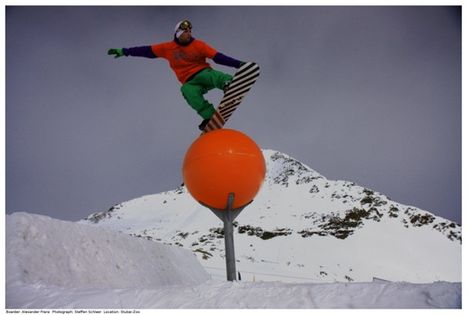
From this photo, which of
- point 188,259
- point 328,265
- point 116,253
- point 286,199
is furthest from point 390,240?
point 116,253

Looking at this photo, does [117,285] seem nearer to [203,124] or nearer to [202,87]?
[203,124]

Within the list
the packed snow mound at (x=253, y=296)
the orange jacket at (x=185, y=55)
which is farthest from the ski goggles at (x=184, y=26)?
the packed snow mound at (x=253, y=296)

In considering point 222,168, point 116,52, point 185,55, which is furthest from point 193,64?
point 222,168

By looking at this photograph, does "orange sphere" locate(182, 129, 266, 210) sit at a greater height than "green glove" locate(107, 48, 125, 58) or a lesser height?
lesser

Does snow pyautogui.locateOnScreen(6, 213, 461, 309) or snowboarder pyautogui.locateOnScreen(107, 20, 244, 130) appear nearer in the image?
snow pyautogui.locateOnScreen(6, 213, 461, 309)

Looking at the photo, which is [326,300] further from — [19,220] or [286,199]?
[286,199]

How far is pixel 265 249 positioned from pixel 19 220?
30.1 m

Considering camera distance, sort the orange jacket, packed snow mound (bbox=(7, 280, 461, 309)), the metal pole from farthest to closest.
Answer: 1. the orange jacket
2. the metal pole
3. packed snow mound (bbox=(7, 280, 461, 309))

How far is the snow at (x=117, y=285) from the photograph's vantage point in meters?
2.56

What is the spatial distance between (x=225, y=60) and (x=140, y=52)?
1.24 metres

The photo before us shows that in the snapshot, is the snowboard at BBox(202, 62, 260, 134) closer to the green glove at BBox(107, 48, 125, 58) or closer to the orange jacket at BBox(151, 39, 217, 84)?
the orange jacket at BBox(151, 39, 217, 84)

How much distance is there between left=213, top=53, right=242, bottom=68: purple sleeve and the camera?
15.2 ft

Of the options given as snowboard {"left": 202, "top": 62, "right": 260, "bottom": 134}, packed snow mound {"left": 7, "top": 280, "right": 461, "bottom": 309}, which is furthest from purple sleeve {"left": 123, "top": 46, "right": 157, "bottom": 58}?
packed snow mound {"left": 7, "top": 280, "right": 461, "bottom": 309}

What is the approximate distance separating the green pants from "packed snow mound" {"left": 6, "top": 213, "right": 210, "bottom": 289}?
219cm
